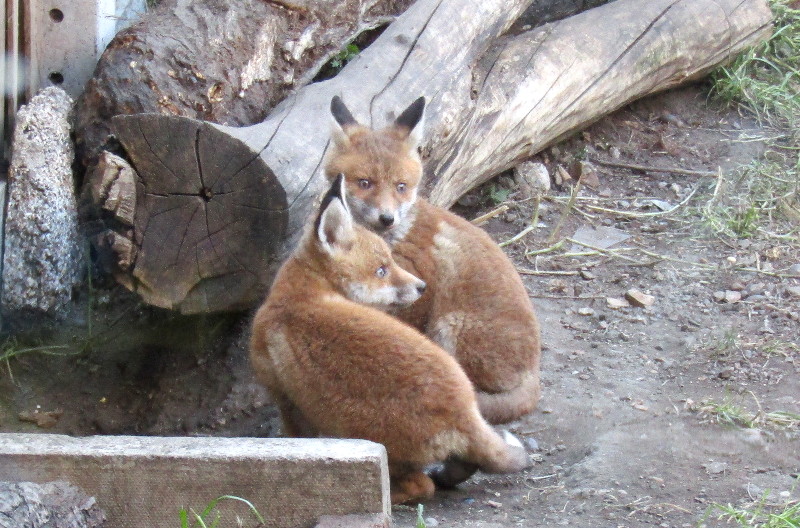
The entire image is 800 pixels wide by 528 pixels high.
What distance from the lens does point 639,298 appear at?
6.61 m

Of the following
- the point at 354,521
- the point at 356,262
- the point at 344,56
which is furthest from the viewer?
the point at 344,56

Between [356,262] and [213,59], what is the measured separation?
192 cm

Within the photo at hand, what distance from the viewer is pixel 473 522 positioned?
4.05 m

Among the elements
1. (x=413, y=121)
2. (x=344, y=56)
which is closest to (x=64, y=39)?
(x=344, y=56)

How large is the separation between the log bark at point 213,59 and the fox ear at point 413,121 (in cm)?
98

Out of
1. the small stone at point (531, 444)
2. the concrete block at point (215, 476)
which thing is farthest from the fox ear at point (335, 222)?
the small stone at point (531, 444)

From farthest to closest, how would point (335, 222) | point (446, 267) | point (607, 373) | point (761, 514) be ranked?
A: point (607, 373), point (446, 267), point (335, 222), point (761, 514)

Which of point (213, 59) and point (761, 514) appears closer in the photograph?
point (761, 514)

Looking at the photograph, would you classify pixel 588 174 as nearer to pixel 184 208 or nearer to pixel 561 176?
pixel 561 176

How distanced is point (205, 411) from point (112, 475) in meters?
2.14

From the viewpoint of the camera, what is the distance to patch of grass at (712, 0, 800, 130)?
903 centimetres

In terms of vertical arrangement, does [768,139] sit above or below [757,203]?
above

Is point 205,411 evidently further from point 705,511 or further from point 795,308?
point 795,308

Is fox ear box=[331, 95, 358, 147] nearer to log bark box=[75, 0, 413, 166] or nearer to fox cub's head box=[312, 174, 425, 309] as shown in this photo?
log bark box=[75, 0, 413, 166]
